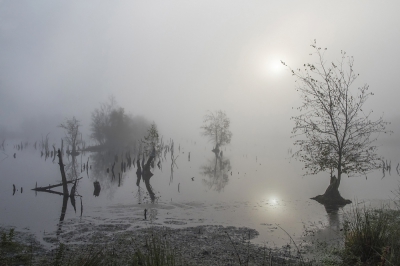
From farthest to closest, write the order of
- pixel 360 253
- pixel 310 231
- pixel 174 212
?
pixel 174 212
pixel 310 231
pixel 360 253

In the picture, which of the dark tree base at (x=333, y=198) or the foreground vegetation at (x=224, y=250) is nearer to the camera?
the foreground vegetation at (x=224, y=250)

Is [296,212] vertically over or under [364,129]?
under

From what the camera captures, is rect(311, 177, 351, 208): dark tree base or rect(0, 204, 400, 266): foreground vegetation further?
rect(311, 177, 351, 208): dark tree base

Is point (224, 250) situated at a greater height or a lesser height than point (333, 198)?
lesser

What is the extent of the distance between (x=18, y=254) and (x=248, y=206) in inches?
569

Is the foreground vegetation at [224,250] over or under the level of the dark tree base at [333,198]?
under

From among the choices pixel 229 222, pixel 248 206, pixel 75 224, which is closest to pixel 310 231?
pixel 229 222

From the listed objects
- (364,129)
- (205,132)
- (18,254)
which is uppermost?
(205,132)

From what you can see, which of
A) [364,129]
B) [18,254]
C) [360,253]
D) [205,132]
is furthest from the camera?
[205,132]

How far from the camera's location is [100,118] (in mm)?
95188

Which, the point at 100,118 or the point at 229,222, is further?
the point at 100,118

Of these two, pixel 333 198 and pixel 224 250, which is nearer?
pixel 224 250

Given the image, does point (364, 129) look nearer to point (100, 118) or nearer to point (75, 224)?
point (75, 224)

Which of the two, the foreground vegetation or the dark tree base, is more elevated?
the dark tree base
